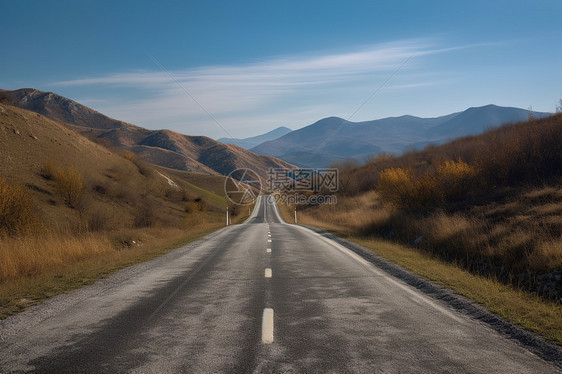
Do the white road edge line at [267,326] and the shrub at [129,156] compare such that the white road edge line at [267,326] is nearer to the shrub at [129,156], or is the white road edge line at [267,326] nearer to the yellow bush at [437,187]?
the yellow bush at [437,187]

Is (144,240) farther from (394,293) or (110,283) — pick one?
(394,293)

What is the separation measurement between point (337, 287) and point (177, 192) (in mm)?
67622

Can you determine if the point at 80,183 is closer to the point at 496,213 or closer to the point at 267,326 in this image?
the point at 496,213

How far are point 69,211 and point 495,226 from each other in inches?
1301

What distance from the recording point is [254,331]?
195 inches

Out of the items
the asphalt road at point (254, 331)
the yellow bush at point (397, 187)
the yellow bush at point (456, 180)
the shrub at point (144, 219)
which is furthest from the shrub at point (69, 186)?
the yellow bush at point (456, 180)

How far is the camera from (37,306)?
6457mm

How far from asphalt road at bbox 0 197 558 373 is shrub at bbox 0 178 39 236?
1143 centimetres

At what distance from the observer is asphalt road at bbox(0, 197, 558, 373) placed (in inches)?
154

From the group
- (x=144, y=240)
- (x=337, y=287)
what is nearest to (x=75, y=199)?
(x=144, y=240)

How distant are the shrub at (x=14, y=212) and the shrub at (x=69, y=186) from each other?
56.6ft

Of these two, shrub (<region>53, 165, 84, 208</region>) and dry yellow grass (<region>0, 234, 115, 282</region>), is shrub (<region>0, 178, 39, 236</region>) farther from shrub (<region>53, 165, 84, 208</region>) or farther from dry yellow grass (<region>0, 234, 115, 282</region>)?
shrub (<region>53, 165, 84, 208</region>)

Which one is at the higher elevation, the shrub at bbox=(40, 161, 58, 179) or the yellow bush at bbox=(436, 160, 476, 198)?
the shrub at bbox=(40, 161, 58, 179)

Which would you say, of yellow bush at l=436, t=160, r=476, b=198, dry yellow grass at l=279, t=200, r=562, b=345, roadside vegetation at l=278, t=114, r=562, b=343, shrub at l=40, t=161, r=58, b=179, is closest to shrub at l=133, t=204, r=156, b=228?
shrub at l=40, t=161, r=58, b=179
